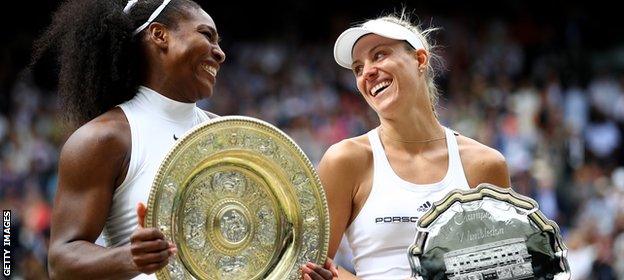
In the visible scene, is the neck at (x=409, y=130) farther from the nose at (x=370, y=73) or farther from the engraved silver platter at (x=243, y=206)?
the engraved silver platter at (x=243, y=206)

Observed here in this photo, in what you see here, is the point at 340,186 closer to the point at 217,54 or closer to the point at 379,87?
the point at 379,87

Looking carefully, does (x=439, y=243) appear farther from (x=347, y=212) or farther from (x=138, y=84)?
(x=138, y=84)

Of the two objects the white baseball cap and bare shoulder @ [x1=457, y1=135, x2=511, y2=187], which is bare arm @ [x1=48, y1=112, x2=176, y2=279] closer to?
the white baseball cap

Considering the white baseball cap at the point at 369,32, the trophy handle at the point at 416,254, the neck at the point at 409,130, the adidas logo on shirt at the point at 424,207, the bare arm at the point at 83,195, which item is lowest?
the bare arm at the point at 83,195

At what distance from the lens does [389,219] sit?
3.60m

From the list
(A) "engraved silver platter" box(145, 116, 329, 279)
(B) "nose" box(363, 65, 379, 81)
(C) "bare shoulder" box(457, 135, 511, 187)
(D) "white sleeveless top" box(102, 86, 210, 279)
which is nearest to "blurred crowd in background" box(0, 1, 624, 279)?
(C) "bare shoulder" box(457, 135, 511, 187)

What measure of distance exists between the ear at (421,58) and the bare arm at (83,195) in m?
1.10

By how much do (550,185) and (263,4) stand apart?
5864 millimetres

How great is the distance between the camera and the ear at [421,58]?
3.90m

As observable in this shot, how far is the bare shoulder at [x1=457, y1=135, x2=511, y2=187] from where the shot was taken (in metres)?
3.77

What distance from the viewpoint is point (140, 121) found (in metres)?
3.37

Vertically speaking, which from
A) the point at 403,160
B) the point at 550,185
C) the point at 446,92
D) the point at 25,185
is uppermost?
the point at 446,92

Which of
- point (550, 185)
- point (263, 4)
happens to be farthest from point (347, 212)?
point (263, 4)

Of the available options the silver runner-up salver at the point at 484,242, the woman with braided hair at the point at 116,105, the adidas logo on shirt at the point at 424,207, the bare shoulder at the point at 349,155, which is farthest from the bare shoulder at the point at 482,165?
the woman with braided hair at the point at 116,105
